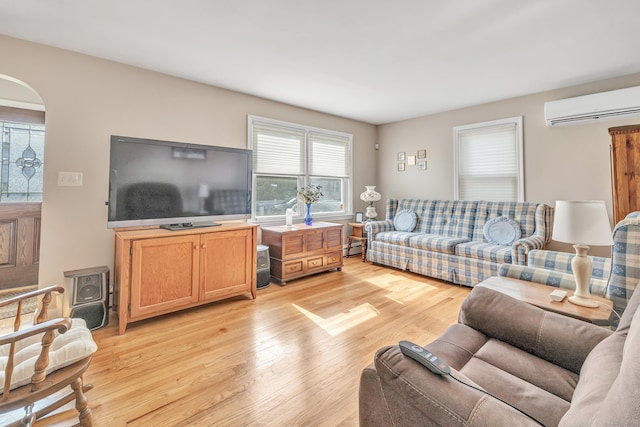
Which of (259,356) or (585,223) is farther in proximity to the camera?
(259,356)

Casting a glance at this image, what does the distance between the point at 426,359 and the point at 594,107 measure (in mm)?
3988

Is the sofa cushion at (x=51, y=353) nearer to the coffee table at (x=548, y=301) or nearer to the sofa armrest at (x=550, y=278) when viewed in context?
the coffee table at (x=548, y=301)

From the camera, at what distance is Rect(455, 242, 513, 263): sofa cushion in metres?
3.20

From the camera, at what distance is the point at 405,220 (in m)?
4.56

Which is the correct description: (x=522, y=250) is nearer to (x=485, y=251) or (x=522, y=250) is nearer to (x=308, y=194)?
(x=485, y=251)

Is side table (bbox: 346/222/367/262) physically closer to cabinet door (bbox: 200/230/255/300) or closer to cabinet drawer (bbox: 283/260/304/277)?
cabinet drawer (bbox: 283/260/304/277)

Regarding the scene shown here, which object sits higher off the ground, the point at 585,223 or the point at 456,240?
the point at 585,223

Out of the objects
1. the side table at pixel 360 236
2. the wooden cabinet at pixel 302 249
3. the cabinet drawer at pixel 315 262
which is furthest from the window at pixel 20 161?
the side table at pixel 360 236

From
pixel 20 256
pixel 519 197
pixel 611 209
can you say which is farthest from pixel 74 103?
pixel 611 209

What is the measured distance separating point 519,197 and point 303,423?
4.00m

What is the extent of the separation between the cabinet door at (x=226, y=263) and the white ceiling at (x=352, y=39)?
5.70 ft

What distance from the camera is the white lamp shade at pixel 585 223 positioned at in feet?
4.91

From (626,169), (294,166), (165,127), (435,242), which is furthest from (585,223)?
(165,127)

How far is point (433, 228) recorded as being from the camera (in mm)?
4344
